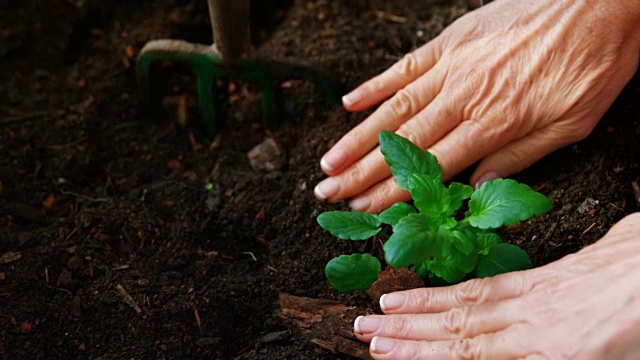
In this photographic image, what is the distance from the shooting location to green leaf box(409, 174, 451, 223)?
1.42 meters

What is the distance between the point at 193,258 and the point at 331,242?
0.99 ft

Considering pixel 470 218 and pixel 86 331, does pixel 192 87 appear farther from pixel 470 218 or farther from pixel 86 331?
pixel 470 218

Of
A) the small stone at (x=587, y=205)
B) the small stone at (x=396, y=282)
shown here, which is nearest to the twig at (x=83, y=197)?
the small stone at (x=396, y=282)

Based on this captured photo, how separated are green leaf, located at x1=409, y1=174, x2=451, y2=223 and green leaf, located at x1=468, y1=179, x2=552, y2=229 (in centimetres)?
5

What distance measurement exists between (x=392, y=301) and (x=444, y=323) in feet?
0.37

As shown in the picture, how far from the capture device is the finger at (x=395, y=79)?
187cm

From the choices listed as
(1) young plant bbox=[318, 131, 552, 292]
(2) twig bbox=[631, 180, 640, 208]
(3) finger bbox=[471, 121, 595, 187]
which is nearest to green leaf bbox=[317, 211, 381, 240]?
(1) young plant bbox=[318, 131, 552, 292]

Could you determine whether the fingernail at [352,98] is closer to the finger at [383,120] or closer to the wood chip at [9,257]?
the finger at [383,120]

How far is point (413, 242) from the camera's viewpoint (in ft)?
4.33

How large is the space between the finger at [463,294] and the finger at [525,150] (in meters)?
0.35

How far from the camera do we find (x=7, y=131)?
2.03 metres

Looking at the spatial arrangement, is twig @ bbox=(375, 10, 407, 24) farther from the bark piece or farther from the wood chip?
the wood chip

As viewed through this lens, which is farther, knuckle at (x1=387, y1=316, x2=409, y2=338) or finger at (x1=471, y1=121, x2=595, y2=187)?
finger at (x1=471, y1=121, x2=595, y2=187)

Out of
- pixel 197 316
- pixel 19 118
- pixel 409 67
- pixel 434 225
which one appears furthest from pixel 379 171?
pixel 19 118
